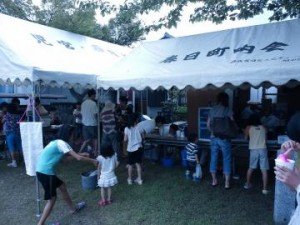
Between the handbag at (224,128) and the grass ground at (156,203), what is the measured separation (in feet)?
3.36

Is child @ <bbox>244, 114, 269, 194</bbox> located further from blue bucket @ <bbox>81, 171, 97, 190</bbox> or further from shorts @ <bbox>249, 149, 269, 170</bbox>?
blue bucket @ <bbox>81, 171, 97, 190</bbox>

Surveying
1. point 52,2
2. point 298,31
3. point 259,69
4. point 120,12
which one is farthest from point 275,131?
point 52,2

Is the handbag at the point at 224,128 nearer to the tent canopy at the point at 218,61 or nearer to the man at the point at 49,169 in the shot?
the tent canopy at the point at 218,61

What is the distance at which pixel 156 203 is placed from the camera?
5105mm

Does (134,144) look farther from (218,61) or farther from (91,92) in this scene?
(91,92)

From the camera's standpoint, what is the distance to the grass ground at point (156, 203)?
4523 mm

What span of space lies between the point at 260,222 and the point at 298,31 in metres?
3.20

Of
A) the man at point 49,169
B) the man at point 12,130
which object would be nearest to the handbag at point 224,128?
the man at point 49,169

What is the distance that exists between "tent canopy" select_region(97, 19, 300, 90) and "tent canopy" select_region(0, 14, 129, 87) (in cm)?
69

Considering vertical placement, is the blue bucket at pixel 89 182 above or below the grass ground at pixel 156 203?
above

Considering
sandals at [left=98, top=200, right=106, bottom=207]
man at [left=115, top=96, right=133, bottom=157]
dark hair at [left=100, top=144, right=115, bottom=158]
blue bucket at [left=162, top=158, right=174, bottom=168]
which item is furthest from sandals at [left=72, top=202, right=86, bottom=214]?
man at [left=115, top=96, right=133, bottom=157]

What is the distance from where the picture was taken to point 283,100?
8.12 meters

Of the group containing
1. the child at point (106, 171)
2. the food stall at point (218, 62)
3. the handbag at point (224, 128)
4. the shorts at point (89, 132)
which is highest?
the food stall at point (218, 62)

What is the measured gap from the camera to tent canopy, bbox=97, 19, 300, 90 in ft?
14.3
